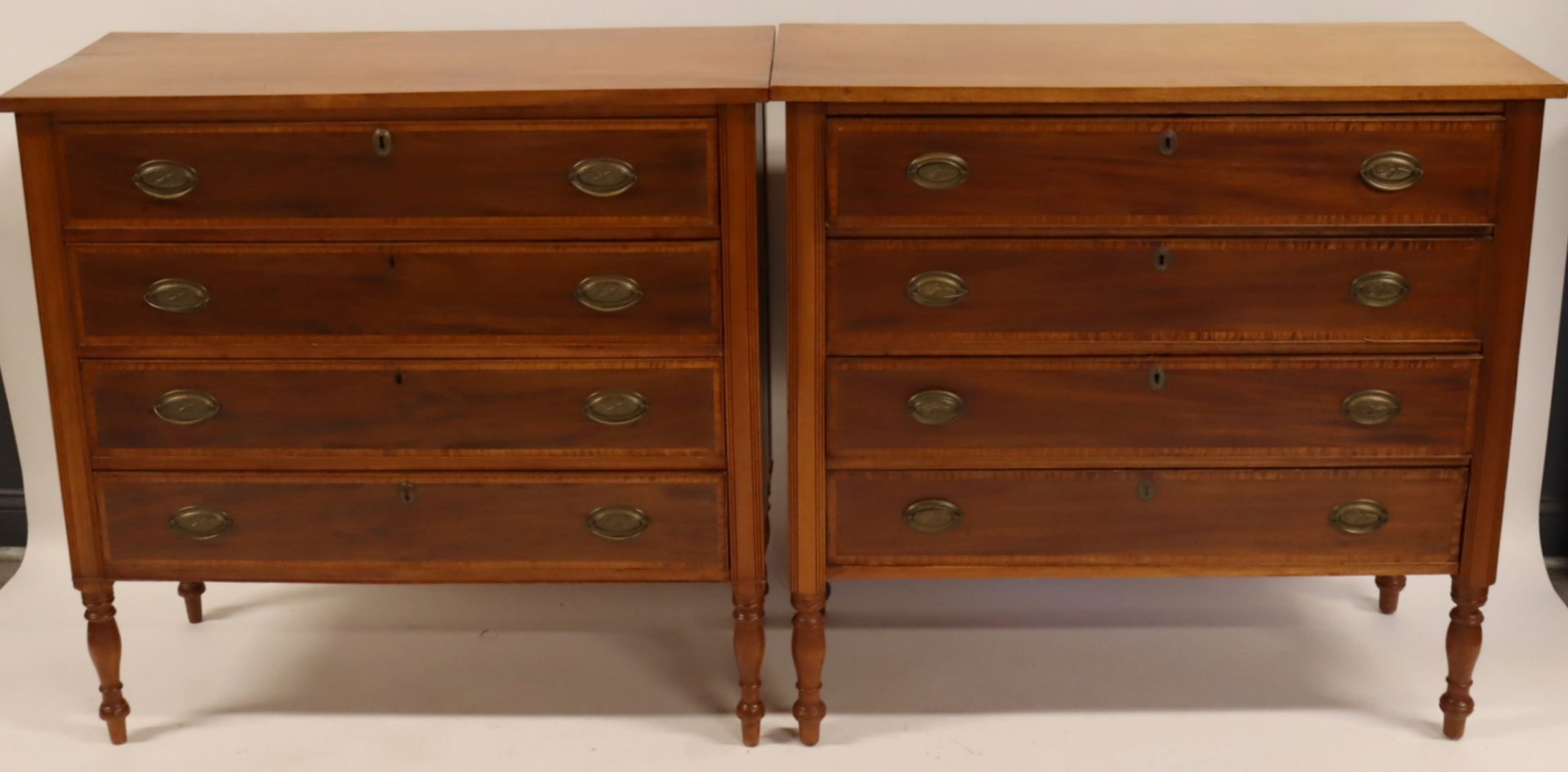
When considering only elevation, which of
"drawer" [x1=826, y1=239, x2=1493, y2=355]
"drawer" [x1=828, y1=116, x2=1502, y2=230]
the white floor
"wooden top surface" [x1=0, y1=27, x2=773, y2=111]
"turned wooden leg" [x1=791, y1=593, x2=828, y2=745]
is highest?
"wooden top surface" [x1=0, y1=27, x2=773, y2=111]

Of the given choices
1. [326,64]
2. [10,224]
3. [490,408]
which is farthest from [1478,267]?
[10,224]

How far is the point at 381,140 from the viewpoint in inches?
96.3

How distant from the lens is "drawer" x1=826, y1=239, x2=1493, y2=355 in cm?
248

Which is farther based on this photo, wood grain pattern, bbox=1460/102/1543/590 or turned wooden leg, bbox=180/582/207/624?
turned wooden leg, bbox=180/582/207/624

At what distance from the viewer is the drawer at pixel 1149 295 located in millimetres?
2482

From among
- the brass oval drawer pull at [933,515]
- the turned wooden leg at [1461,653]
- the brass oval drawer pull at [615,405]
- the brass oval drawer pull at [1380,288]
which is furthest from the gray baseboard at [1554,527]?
the brass oval drawer pull at [615,405]

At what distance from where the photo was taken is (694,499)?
263 cm

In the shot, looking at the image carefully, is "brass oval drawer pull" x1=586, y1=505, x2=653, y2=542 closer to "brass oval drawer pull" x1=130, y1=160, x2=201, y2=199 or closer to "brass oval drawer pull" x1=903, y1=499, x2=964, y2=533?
"brass oval drawer pull" x1=903, y1=499, x2=964, y2=533

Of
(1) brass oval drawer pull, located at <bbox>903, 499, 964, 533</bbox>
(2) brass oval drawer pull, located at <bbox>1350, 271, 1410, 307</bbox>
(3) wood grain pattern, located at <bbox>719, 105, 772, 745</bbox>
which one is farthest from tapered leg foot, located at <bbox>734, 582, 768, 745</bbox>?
(2) brass oval drawer pull, located at <bbox>1350, 271, 1410, 307</bbox>

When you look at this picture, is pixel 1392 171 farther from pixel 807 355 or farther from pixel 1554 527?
pixel 1554 527

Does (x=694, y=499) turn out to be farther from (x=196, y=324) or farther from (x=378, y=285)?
(x=196, y=324)

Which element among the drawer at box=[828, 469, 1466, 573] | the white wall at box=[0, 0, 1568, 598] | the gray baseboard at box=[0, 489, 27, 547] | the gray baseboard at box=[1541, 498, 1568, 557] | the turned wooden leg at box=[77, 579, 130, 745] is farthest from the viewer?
the gray baseboard at box=[0, 489, 27, 547]

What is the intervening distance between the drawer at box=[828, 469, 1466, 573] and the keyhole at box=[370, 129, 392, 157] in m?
0.86

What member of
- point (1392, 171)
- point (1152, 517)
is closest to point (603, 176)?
point (1152, 517)
